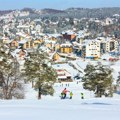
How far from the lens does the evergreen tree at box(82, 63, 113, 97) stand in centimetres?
1462

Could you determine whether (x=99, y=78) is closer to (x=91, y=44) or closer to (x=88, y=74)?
(x=88, y=74)

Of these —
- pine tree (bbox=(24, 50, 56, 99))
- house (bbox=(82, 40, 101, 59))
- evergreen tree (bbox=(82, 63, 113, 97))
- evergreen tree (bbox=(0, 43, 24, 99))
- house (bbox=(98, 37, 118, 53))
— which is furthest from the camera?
house (bbox=(98, 37, 118, 53))

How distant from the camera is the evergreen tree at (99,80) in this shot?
14.6 meters

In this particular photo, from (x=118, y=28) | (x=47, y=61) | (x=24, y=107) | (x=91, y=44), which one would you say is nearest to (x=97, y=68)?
(x=47, y=61)

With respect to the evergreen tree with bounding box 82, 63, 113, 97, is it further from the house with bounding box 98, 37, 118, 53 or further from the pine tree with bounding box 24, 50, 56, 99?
→ the house with bounding box 98, 37, 118, 53

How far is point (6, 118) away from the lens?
19.9ft

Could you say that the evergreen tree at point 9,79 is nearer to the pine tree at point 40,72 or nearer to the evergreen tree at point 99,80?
the pine tree at point 40,72

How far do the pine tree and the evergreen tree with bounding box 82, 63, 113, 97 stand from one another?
1.89m

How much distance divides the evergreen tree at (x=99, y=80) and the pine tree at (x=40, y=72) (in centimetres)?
189

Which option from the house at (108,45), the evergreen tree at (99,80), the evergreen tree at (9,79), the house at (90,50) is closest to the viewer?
the evergreen tree at (9,79)

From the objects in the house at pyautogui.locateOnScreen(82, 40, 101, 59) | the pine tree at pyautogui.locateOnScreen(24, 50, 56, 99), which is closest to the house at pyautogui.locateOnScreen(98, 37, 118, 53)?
the house at pyautogui.locateOnScreen(82, 40, 101, 59)

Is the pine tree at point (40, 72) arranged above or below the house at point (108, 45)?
below

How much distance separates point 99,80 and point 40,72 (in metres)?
2.43

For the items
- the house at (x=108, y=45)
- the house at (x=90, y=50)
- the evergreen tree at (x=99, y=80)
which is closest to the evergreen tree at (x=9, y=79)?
the evergreen tree at (x=99, y=80)
